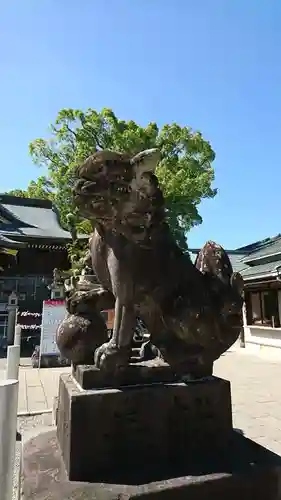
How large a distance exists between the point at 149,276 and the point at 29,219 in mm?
16964

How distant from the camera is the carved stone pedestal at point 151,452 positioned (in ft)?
4.79

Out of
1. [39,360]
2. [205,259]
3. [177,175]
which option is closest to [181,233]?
[177,175]

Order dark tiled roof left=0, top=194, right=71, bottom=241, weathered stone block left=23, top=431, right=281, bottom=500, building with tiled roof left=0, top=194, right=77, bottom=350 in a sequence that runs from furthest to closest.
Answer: dark tiled roof left=0, top=194, right=71, bottom=241 → building with tiled roof left=0, top=194, right=77, bottom=350 → weathered stone block left=23, top=431, right=281, bottom=500

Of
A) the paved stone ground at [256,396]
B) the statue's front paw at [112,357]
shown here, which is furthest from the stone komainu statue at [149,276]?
the paved stone ground at [256,396]

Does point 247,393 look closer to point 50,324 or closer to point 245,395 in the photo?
point 245,395

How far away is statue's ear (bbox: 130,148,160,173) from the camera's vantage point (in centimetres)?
153

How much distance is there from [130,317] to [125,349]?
0.17 m

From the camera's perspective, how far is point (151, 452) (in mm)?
1630

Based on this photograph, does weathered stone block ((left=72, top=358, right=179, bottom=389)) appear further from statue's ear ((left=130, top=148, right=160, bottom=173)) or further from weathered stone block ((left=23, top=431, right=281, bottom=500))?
statue's ear ((left=130, top=148, right=160, bottom=173))

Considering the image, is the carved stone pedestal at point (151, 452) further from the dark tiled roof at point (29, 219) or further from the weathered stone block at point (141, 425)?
the dark tiled roof at point (29, 219)

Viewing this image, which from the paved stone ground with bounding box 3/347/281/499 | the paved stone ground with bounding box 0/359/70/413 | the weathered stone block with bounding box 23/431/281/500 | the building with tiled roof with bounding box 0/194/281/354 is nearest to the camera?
the weathered stone block with bounding box 23/431/281/500

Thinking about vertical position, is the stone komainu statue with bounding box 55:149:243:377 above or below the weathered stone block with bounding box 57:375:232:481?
above

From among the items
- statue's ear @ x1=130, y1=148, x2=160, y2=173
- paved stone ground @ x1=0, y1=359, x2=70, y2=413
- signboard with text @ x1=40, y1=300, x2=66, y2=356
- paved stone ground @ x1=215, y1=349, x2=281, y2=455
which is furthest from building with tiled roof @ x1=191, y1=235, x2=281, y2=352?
statue's ear @ x1=130, y1=148, x2=160, y2=173

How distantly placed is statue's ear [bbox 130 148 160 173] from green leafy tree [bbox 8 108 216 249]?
13.0 meters
